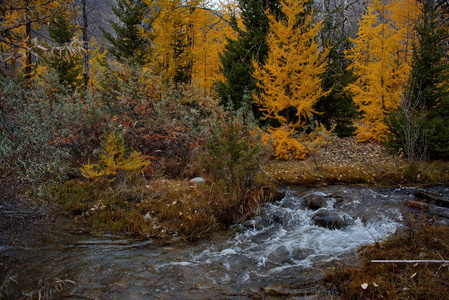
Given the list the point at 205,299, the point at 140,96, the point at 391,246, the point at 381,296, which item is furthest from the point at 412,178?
the point at 140,96

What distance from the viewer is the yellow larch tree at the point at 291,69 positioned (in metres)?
8.47

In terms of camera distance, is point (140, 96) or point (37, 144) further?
point (140, 96)

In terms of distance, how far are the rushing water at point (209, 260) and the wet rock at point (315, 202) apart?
399 mm

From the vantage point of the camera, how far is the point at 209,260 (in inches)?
164

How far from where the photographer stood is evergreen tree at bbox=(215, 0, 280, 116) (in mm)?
10172

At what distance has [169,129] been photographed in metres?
7.70

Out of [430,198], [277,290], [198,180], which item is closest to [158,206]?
[198,180]

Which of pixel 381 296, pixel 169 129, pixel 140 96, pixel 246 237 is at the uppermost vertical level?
pixel 140 96

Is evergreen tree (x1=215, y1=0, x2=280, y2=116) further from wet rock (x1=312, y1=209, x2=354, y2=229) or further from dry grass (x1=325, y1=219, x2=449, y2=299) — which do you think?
dry grass (x1=325, y1=219, x2=449, y2=299)

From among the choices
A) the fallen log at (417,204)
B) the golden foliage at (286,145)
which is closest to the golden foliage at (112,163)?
the golden foliage at (286,145)

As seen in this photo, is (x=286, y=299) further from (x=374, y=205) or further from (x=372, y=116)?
(x=372, y=116)

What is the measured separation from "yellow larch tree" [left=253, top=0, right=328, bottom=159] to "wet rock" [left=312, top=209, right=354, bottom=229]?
3531 mm

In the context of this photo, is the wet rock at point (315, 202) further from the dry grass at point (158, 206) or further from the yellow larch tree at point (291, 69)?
the yellow larch tree at point (291, 69)

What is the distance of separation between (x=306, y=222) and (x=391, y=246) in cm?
176
